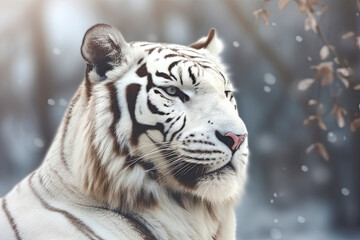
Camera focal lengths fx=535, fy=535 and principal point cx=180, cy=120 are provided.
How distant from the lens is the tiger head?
1.21m

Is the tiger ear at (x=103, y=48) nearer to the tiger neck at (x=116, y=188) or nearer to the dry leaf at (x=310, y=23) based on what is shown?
the tiger neck at (x=116, y=188)

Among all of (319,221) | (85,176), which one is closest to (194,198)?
(85,176)

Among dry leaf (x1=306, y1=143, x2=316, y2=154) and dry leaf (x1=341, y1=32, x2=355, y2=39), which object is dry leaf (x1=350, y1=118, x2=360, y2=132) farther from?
dry leaf (x1=341, y1=32, x2=355, y2=39)

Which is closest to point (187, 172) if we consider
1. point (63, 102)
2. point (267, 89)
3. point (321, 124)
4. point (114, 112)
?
point (114, 112)

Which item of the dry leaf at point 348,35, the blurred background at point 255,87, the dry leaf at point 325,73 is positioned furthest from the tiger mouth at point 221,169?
the dry leaf at point 348,35

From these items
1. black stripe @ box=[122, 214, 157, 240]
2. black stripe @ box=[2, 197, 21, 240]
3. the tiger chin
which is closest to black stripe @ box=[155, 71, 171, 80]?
the tiger chin

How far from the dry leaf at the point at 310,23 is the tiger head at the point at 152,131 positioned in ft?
3.14

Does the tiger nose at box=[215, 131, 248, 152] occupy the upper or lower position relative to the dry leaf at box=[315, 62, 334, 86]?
upper

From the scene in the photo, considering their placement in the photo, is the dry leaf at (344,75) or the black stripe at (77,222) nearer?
the black stripe at (77,222)

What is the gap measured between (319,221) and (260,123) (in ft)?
1.51

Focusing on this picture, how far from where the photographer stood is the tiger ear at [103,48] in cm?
125

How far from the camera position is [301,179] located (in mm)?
2098

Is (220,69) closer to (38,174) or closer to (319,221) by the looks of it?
(38,174)

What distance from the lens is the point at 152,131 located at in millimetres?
1238
